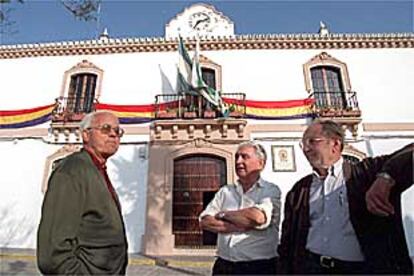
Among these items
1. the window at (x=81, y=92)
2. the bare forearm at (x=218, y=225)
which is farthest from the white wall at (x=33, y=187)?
the bare forearm at (x=218, y=225)

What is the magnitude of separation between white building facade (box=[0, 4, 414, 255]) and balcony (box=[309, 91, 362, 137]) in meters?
0.04

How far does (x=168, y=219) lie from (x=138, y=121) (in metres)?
3.28

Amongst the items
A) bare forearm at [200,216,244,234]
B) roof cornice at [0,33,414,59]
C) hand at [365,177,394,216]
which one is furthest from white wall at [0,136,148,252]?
hand at [365,177,394,216]

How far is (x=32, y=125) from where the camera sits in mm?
10812

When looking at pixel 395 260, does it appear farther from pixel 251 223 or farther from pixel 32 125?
pixel 32 125

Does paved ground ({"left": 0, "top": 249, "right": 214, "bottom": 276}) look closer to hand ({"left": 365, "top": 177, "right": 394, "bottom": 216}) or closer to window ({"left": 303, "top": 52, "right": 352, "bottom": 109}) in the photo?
hand ({"left": 365, "top": 177, "right": 394, "bottom": 216})

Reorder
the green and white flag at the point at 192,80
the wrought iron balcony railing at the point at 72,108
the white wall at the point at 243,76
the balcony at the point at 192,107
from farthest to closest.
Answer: the white wall at the point at 243,76, the wrought iron balcony railing at the point at 72,108, the green and white flag at the point at 192,80, the balcony at the point at 192,107

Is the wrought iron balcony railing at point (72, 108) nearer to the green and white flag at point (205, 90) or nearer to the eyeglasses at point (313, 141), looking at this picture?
the green and white flag at point (205, 90)

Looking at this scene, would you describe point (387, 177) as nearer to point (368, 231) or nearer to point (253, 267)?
point (368, 231)

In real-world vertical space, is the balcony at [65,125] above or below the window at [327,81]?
below

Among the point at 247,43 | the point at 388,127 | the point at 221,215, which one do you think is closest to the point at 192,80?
the point at 247,43

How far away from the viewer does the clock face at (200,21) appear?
45.4 ft

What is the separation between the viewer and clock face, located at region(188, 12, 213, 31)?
13844 mm

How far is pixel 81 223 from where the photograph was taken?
1623mm
